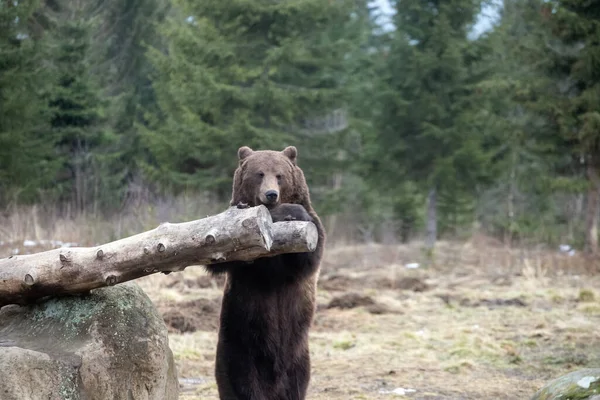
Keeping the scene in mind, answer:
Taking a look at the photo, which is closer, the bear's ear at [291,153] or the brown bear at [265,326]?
the brown bear at [265,326]

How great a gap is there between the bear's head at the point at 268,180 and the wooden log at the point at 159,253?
84cm

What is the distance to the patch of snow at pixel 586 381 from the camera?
4782mm

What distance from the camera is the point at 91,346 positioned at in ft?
14.5

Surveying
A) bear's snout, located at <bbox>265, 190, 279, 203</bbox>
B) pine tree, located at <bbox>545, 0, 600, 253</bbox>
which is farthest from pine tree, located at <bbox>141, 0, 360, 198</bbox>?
bear's snout, located at <bbox>265, 190, 279, 203</bbox>

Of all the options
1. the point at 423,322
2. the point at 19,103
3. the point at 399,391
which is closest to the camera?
the point at 399,391

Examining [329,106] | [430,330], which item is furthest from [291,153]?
[329,106]

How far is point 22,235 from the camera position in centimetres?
1262

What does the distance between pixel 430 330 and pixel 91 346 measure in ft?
22.1

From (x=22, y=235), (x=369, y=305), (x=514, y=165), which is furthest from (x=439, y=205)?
(x=22, y=235)

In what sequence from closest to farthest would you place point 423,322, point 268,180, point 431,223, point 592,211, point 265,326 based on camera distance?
point 265,326
point 268,180
point 423,322
point 592,211
point 431,223

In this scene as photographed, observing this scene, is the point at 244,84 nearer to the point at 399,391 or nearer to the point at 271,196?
the point at 399,391

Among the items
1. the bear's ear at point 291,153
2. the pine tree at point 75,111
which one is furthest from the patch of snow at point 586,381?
the pine tree at point 75,111

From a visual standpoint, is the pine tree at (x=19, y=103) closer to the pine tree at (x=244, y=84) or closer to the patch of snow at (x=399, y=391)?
the pine tree at (x=244, y=84)

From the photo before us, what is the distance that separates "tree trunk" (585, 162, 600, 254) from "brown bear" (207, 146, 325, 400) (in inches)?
577
